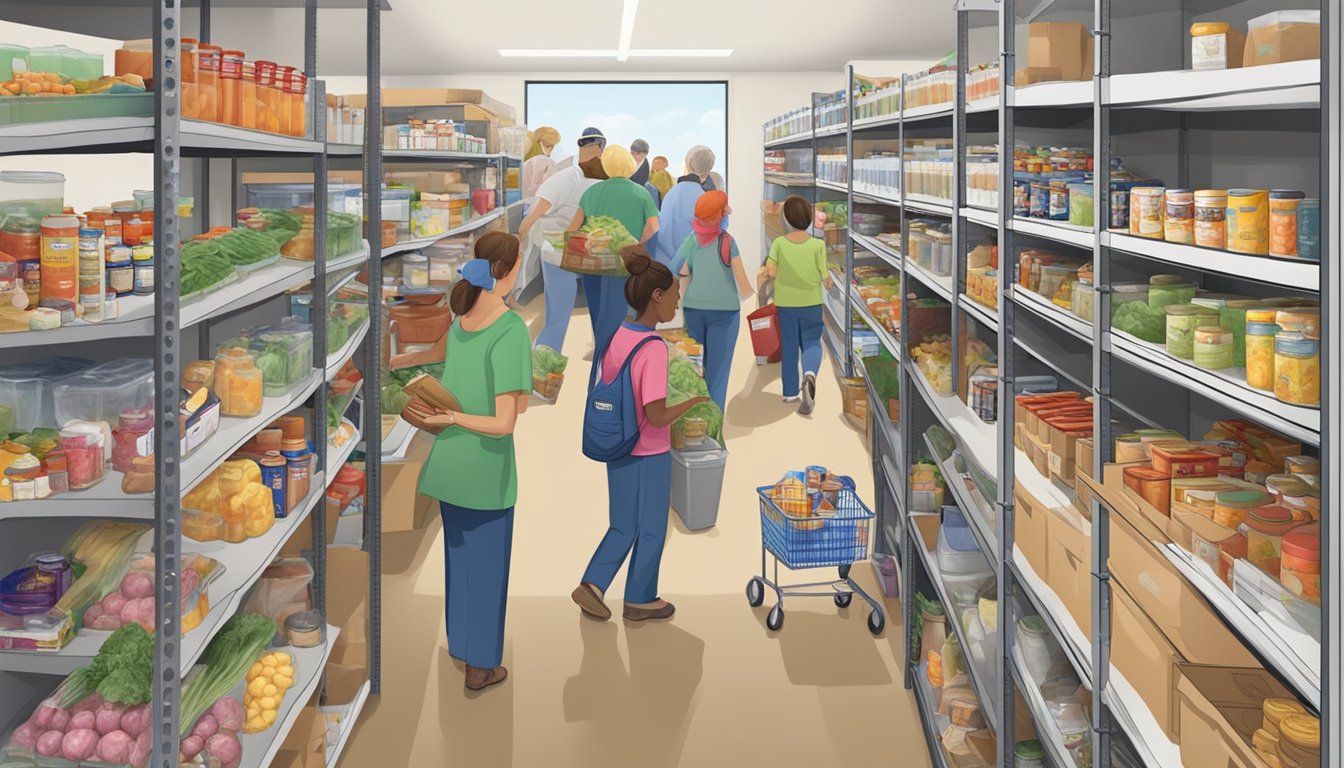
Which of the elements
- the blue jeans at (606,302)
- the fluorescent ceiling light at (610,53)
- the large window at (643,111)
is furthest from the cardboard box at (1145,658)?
the large window at (643,111)

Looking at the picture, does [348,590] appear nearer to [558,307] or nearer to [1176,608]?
[1176,608]

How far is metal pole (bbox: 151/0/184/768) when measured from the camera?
2432mm

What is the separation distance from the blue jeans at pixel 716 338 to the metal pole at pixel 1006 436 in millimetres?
5104

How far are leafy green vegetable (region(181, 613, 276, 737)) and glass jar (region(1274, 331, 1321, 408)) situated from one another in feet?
8.14

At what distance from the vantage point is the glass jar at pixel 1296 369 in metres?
2.03

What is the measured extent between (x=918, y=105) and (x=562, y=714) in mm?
3618

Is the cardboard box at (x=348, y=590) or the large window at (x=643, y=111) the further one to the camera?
the large window at (x=643, y=111)

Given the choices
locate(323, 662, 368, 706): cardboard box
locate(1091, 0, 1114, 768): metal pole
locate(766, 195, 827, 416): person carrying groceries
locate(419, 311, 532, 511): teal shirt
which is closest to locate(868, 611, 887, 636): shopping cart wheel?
locate(419, 311, 532, 511): teal shirt

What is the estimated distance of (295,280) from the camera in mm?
3840

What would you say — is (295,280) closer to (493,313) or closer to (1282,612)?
(493,313)

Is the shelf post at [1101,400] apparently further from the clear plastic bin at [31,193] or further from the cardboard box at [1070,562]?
the clear plastic bin at [31,193]

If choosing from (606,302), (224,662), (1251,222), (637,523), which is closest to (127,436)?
(224,662)

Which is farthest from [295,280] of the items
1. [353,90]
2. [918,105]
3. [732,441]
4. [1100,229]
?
[353,90]

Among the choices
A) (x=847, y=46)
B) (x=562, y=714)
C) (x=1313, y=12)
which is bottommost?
(x=562, y=714)
